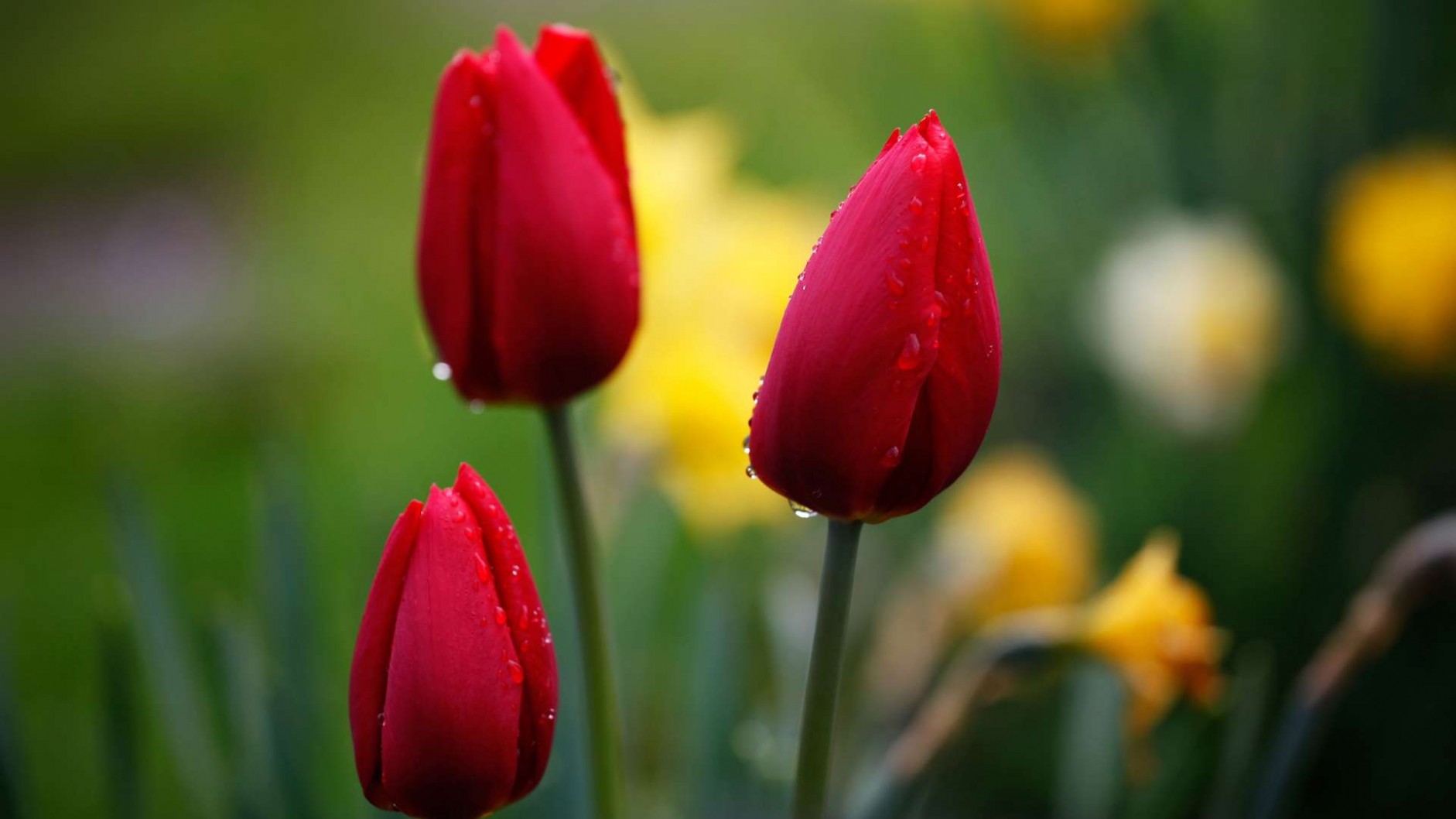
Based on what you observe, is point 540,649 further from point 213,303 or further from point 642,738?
point 213,303

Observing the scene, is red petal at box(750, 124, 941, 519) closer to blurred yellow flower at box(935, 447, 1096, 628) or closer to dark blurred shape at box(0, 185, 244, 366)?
blurred yellow flower at box(935, 447, 1096, 628)

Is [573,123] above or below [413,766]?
above

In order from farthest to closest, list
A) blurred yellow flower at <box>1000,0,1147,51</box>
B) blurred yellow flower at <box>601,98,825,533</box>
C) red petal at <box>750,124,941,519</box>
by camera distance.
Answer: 1. blurred yellow flower at <box>1000,0,1147,51</box>
2. blurred yellow flower at <box>601,98,825,533</box>
3. red petal at <box>750,124,941,519</box>

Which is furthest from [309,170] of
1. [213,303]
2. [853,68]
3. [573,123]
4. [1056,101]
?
[573,123]

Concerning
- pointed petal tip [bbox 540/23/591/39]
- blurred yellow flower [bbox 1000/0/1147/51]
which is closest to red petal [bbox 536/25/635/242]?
pointed petal tip [bbox 540/23/591/39]

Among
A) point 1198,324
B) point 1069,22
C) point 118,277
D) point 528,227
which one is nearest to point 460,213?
point 528,227

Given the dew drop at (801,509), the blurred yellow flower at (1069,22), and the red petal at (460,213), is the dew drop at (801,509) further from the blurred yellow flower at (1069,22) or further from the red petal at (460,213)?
the blurred yellow flower at (1069,22)
